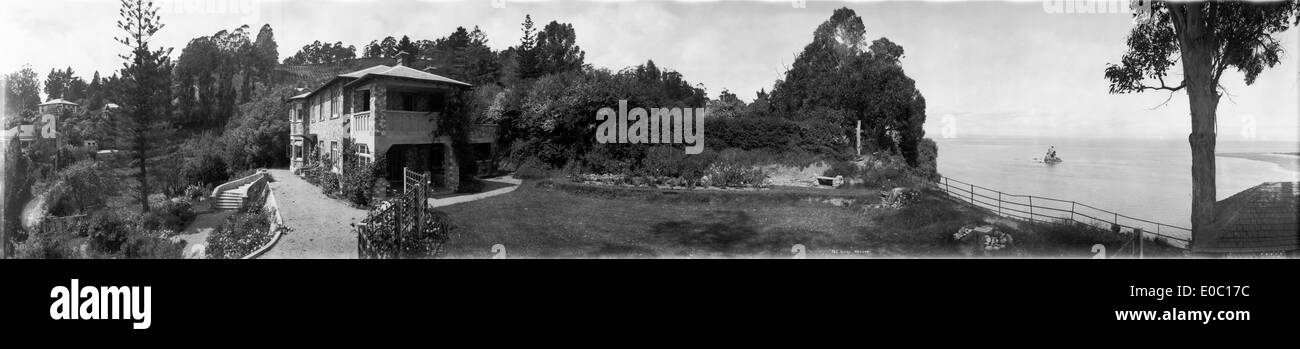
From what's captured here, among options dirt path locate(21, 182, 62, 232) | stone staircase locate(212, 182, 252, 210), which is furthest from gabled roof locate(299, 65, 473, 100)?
dirt path locate(21, 182, 62, 232)

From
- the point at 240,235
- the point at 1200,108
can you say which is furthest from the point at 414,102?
the point at 1200,108

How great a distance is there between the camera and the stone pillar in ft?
15.3

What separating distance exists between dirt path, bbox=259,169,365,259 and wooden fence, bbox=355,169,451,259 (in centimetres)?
19

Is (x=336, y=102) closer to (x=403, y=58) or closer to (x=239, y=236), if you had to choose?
(x=403, y=58)

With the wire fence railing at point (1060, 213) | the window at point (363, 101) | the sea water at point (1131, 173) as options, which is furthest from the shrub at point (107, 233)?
the sea water at point (1131, 173)

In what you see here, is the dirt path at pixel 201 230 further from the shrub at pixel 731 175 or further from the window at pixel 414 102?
the shrub at pixel 731 175

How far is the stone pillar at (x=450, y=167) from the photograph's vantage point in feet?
15.3

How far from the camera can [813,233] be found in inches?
165
